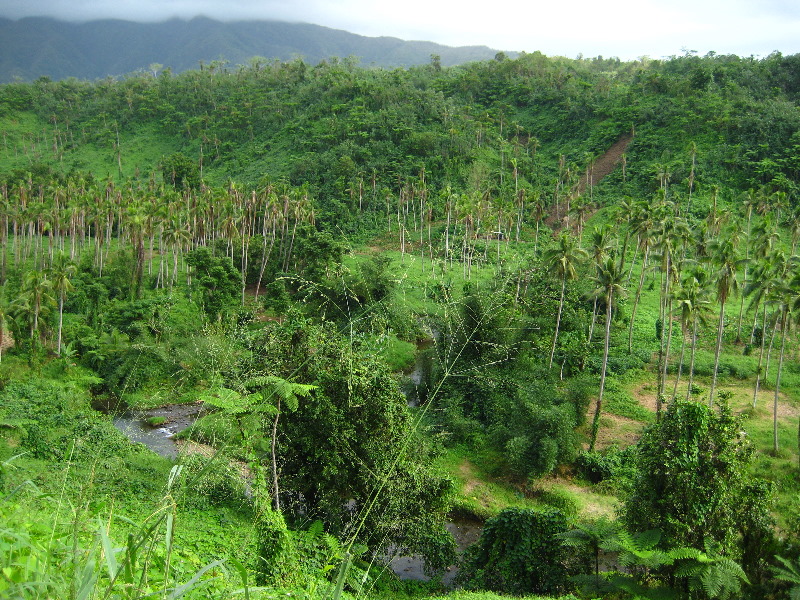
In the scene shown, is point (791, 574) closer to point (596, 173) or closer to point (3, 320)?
point (3, 320)

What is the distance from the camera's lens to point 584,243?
5853 centimetres

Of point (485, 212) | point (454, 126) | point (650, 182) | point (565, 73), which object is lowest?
point (485, 212)

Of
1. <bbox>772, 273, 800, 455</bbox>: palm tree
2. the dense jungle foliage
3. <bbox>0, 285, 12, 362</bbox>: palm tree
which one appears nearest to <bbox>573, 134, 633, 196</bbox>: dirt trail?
the dense jungle foliage

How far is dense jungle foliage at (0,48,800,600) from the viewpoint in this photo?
38.1 ft

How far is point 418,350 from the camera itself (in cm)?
4062

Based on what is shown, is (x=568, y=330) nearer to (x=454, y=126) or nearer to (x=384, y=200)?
(x=384, y=200)

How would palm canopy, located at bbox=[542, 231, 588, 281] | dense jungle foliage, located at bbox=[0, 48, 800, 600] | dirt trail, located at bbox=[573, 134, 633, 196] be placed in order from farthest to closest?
dirt trail, located at bbox=[573, 134, 633, 196]
palm canopy, located at bbox=[542, 231, 588, 281]
dense jungle foliage, located at bbox=[0, 48, 800, 600]

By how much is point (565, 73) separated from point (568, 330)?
261ft

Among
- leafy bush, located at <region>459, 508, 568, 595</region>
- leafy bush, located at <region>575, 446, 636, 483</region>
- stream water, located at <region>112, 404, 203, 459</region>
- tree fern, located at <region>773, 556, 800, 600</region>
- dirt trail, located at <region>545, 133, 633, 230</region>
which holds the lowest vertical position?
stream water, located at <region>112, 404, 203, 459</region>

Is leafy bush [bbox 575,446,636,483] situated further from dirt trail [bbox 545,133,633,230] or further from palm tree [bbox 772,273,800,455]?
dirt trail [bbox 545,133,633,230]

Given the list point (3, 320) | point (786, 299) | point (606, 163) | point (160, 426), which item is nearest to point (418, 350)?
point (160, 426)

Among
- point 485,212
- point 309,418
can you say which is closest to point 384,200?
point 485,212

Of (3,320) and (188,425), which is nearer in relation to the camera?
(188,425)

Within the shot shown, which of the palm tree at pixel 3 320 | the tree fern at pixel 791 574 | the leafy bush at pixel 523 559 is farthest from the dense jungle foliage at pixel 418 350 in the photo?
the palm tree at pixel 3 320
